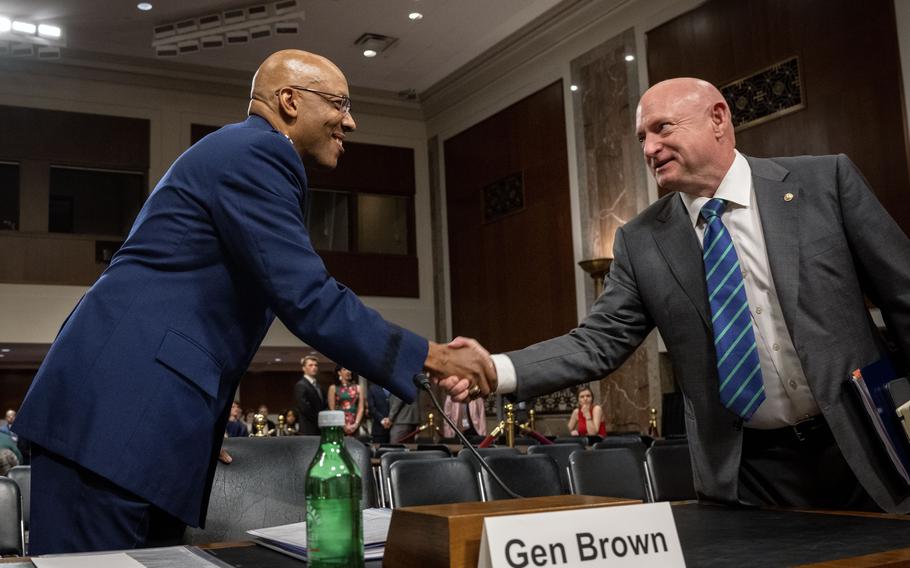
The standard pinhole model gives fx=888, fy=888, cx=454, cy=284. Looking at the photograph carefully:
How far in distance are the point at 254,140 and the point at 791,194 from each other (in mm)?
1253

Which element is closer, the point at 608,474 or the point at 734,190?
the point at 734,190

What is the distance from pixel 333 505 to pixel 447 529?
8.2 inches

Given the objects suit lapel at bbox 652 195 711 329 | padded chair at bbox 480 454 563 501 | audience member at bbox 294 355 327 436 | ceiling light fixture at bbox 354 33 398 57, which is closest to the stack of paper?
suit lapel at bbox 652 195 711 329

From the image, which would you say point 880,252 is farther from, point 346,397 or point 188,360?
point 346,397

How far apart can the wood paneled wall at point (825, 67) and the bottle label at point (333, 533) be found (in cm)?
836

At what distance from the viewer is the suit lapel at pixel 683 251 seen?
7.06ft

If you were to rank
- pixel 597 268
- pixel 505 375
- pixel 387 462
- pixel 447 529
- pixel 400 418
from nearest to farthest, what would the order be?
pixel 447 529 < pixel 505 375 < pixel 387 462 < pixel 597 268 < pixel 400 418

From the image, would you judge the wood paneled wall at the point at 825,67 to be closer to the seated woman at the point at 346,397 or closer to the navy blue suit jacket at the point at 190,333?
the seated woman at the point at 346,397

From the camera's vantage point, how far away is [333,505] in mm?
1191

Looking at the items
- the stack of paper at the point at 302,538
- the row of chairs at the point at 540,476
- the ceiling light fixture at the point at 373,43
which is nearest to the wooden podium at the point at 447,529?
the stack of paper at the point at 302,538

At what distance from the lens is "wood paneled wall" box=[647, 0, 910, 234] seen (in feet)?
28.2

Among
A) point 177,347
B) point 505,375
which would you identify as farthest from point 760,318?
point 177,347

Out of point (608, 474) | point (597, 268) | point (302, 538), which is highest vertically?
point (597, 268)

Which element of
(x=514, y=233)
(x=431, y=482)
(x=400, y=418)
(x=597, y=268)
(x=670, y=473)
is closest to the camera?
(x=670, y=473)
